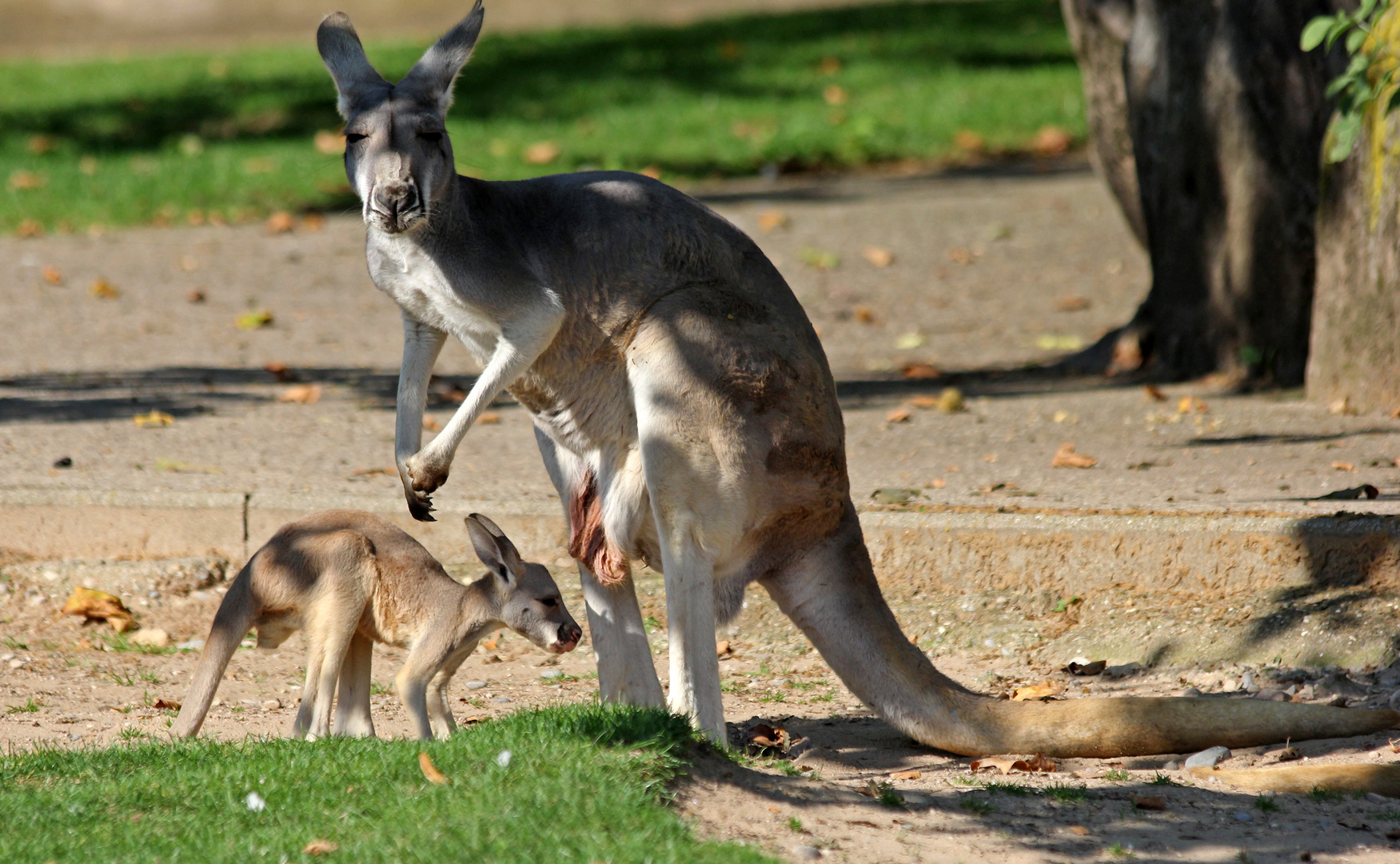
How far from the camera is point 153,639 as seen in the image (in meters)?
5.52

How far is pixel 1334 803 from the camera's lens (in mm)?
4074

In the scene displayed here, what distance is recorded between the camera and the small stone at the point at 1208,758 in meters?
4.38

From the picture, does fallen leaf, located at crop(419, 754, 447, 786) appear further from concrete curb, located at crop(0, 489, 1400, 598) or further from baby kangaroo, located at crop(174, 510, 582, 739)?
concrete curb, located at crop(0, 489, 1400, 598)

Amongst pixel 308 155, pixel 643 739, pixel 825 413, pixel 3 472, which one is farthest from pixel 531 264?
pixel 308 155

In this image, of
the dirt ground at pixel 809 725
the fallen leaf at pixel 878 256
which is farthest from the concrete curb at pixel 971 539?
the fallen leaf at pixel 878 256

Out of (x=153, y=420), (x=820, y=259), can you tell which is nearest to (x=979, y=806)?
(x=153, y=420)

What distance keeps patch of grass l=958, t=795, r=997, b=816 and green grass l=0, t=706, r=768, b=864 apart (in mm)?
707

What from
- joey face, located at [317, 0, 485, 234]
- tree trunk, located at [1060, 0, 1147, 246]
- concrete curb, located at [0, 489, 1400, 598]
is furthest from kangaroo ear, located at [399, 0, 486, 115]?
tree trunk, located at [1060, 0, 1147, 246]

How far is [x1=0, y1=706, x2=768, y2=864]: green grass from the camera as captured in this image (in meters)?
3.27

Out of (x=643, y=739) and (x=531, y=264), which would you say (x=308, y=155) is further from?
(x=643, y=739)

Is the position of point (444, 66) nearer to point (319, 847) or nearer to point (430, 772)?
Answer: point (430, 772)

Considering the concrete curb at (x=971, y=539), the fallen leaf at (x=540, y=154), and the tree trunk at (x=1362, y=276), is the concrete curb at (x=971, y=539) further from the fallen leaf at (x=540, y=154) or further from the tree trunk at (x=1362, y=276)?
the fallen leaf at (x=540, y=154)

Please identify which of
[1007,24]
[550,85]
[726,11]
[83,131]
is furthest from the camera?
[726,11]

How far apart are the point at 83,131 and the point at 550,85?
4.11 m
